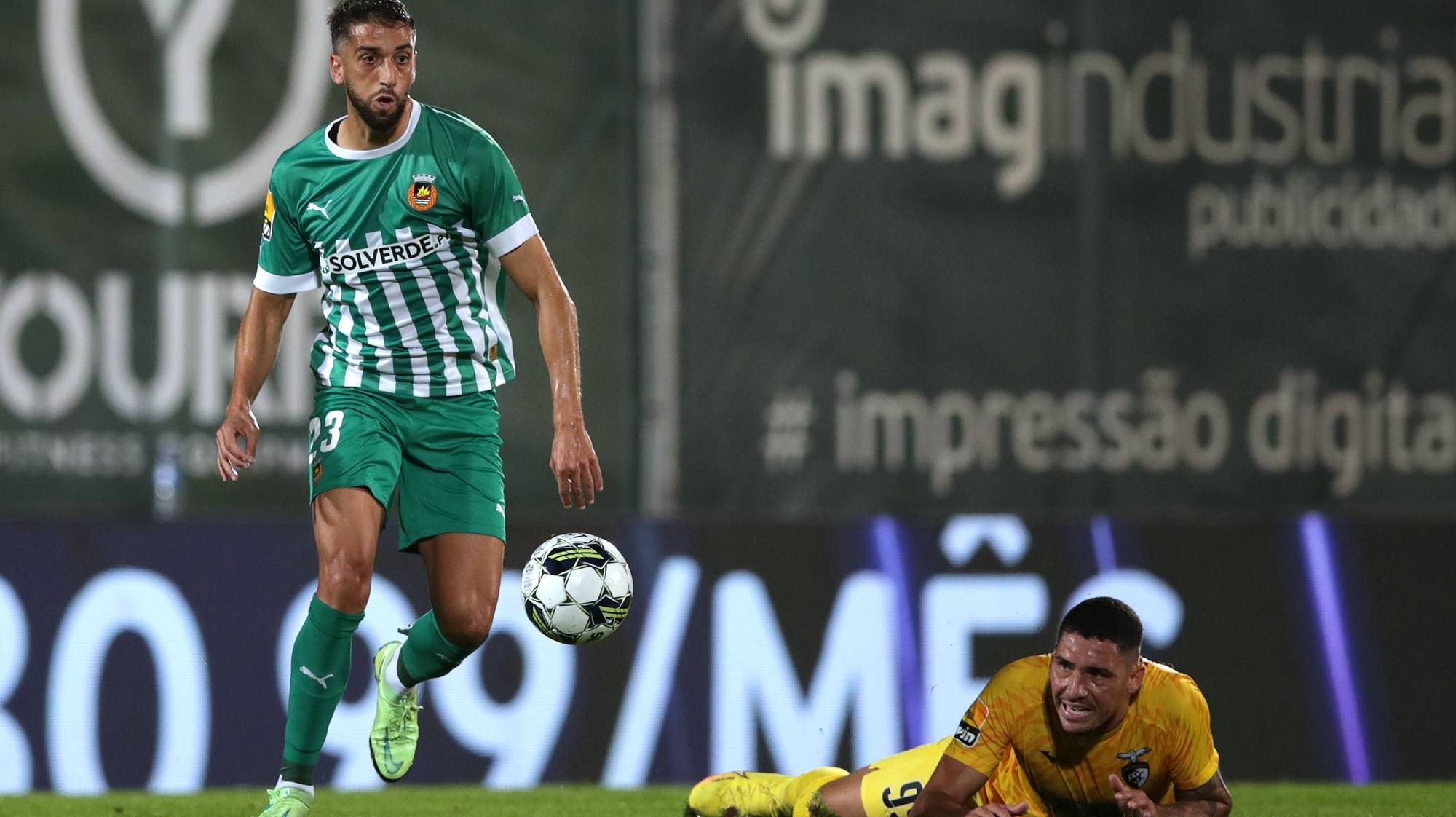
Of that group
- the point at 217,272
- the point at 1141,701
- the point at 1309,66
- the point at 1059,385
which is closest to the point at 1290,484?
the point at 1059,385

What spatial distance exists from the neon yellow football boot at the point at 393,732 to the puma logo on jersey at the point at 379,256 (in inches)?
38.8

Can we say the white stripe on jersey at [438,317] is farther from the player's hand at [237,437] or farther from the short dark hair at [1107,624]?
the short dark hair at [1107,624]

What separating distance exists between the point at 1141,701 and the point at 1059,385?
10.1 feet

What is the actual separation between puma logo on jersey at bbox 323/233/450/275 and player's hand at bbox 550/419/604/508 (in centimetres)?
54

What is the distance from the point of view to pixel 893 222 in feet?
25.1

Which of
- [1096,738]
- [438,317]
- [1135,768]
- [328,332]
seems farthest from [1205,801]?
[328,332]

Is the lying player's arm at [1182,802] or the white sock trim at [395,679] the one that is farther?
the white sock trim at [395,679]

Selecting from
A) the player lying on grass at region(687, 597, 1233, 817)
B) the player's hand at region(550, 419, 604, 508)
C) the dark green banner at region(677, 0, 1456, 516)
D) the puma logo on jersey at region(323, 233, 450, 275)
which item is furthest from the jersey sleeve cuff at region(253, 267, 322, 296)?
the dark green banner at region(677, 0, 1456, 516)

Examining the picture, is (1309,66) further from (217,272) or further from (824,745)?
(217,272)

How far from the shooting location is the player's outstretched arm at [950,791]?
4.59 meters

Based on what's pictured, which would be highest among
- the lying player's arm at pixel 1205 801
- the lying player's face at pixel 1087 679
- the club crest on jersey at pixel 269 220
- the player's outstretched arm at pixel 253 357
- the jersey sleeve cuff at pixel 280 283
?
the club crest on jersey at pixel 269 220

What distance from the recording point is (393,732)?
5176 mm

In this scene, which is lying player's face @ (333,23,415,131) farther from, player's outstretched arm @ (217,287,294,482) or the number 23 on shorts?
the number 23 on shorts

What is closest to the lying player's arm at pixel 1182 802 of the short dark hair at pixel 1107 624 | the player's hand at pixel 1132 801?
the player's hand at pixel 1132 801
